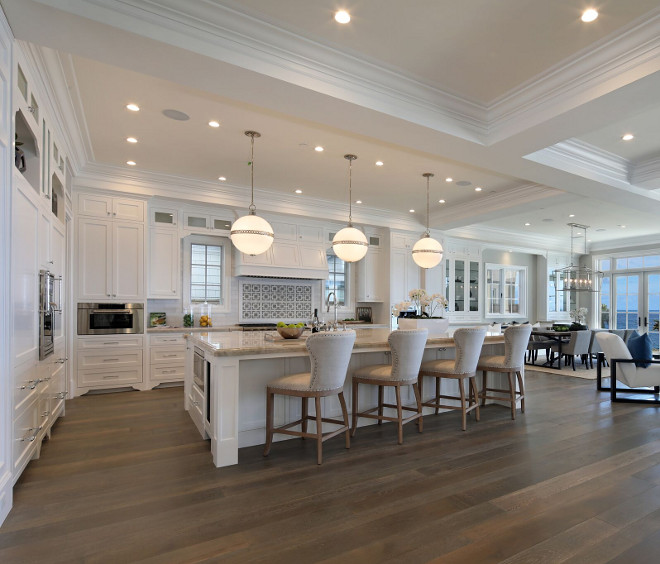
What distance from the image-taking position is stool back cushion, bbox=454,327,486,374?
3.83 meters

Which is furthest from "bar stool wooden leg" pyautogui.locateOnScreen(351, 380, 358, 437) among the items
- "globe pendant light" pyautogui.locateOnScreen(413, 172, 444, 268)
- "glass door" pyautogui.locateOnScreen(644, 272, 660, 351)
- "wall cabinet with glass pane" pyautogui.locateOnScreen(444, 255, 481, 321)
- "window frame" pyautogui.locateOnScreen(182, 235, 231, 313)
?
"glass door" pyautogui.locateOnScreen(644, 272, 660, 351)

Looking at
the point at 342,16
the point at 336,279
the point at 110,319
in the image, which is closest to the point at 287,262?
the point at 336,279

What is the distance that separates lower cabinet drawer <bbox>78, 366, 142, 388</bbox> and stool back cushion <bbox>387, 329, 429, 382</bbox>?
12.0 feet

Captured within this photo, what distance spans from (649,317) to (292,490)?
10538 millimetres

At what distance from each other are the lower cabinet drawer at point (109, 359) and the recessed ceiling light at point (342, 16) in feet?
15.2

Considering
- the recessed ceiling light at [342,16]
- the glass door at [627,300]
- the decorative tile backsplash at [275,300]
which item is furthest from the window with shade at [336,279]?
the glass door at [627,300]

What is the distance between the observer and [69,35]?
7.77 feet

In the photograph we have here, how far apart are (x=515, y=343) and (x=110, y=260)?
491 centimetres

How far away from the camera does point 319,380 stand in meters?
3.04

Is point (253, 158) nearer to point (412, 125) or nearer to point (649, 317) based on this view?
point (412, 125)

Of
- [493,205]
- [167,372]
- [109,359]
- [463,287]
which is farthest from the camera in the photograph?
[463,287]

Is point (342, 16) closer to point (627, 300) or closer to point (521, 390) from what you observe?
point (521, 390)

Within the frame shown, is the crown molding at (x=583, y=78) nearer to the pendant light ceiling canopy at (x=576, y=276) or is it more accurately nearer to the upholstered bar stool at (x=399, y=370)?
the upholstered bar stool at (x=399, y=370)

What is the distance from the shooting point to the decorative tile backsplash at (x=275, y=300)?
690 centimetres
